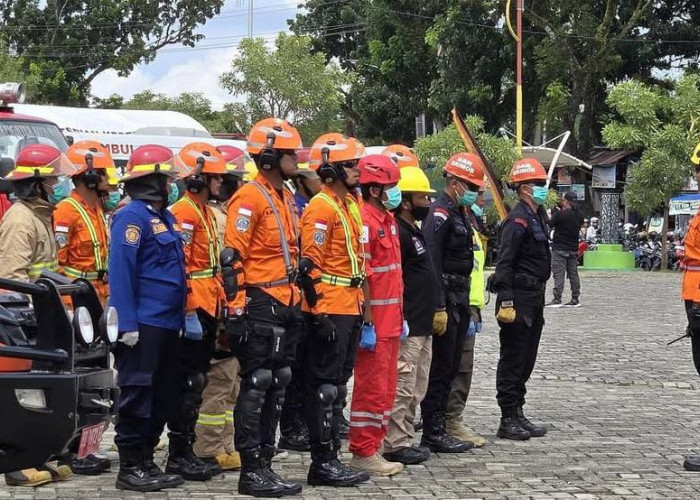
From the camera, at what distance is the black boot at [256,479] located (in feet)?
24.3

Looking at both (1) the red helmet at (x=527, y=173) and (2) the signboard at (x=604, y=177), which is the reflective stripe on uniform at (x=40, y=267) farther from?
(2) the signboard at (x=604, y=177)

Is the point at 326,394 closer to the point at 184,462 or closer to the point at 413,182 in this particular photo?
the point at 184,462

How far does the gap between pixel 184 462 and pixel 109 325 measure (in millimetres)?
1743

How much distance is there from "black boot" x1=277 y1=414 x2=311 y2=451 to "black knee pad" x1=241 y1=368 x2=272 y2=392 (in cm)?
191

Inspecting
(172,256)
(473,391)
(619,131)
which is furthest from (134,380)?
(619,131)

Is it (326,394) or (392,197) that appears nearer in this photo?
(326,394)

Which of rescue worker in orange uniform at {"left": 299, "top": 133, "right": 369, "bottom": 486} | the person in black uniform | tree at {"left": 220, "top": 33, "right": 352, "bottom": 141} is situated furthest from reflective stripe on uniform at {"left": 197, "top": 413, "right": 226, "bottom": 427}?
tree at {"left": 220, "top": 33, "right": 352, "bottom": 141}

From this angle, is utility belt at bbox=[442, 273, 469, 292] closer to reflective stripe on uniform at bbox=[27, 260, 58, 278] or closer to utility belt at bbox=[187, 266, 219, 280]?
utility belt at bbox=[187, 266, 219, 280]

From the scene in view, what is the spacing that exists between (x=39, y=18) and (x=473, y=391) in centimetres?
4553

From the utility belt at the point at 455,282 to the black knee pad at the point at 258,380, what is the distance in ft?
7.43

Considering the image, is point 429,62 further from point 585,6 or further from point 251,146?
point 251,146

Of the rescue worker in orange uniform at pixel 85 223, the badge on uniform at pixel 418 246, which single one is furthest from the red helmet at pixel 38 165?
the badge on uniform at pixel 418 246

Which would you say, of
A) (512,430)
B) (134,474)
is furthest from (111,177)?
(512,430)

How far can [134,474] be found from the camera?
749cm
